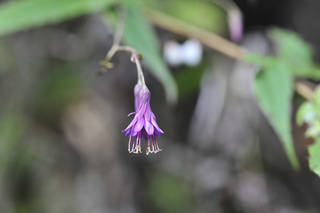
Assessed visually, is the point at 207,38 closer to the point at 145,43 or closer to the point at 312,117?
the point at 145,43

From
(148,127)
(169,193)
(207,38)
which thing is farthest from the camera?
(169,193)

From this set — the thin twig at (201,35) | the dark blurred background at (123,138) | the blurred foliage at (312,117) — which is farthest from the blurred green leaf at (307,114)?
the dark blurred background at (123,138)

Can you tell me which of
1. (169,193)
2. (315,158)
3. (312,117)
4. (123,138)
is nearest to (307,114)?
(312,117)

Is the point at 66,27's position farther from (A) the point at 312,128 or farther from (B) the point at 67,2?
(A) the point at 312,128

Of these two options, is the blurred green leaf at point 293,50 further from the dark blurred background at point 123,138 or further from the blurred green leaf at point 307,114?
the dark blurred background at point 123,138

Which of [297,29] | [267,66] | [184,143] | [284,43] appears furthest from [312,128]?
[297,29]

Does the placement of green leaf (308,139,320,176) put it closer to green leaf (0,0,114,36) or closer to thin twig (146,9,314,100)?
thin twig (146,9,314,100)

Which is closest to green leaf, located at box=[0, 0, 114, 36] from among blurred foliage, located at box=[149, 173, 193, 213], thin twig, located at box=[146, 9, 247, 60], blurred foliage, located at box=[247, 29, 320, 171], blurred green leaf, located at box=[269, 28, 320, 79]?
thin twig, located at box=[146, 9, 247, 60]
